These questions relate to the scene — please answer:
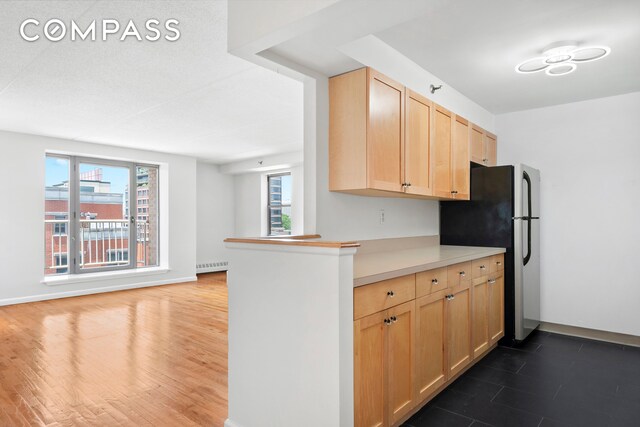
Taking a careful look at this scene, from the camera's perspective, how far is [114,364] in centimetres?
303

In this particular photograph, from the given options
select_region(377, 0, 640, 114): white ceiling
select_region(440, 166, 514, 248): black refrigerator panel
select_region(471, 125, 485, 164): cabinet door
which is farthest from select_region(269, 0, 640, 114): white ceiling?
select_region(440, 166, 514, 248): black refrigerator panel

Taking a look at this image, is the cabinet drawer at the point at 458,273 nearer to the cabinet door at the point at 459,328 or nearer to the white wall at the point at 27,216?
the cabinet door at the point at 459,328

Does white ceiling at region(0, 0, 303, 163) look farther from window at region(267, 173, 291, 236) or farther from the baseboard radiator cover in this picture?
the baseboard radiator cover

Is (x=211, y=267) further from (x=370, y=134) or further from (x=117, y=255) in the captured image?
(x=370, y=134)

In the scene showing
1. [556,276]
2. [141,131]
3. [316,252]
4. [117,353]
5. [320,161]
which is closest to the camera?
[316,252]

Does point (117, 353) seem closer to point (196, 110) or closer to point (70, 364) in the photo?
point (70, 364)

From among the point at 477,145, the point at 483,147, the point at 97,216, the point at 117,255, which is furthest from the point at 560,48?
the point at 117,255

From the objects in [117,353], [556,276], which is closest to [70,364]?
[117,353]

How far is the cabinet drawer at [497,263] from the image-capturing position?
10.6 ft

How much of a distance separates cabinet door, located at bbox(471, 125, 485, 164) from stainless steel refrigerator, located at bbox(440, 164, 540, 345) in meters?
0.16

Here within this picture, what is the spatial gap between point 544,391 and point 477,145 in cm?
233

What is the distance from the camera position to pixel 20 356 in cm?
321

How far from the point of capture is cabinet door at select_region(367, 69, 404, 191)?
2387 mm

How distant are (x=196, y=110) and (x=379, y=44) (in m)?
2.44
